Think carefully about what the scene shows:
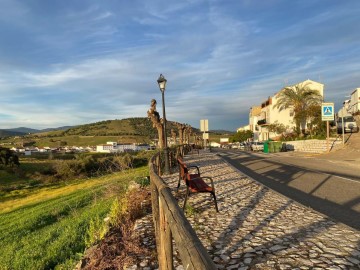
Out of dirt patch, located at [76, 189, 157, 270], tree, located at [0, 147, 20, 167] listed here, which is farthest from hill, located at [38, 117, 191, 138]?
dirt patch, located at [76, 189, 157, 270]

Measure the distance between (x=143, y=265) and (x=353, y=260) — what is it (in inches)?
101

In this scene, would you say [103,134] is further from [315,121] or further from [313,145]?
[313,145]

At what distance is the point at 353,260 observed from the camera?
394 centimetres

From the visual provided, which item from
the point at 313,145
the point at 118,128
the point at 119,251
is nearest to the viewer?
the point at 119,251

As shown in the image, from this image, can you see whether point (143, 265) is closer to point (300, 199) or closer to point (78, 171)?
point (300, 199)

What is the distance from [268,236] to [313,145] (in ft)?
95.0

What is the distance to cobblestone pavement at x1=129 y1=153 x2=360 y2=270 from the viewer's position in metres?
3.98

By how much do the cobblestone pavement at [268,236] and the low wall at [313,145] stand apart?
77.3 ft

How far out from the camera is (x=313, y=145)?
31.5 meters

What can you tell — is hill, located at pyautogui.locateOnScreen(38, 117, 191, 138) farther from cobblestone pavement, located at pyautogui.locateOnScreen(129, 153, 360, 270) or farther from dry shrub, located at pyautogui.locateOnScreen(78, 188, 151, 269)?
dry shrub, located at pyautogui.locateOnScreen(78, 188, 151, 269)

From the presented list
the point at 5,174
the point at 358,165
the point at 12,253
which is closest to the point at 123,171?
the point at 12,253

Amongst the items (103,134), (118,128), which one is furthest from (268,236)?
(118,128)

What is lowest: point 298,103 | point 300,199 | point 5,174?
point 5,174

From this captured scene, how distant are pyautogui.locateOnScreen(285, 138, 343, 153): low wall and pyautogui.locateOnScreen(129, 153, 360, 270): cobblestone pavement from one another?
77.3 feet
